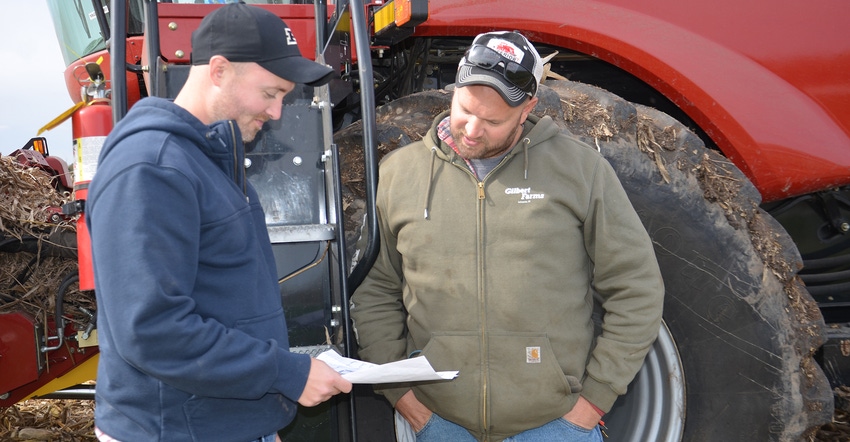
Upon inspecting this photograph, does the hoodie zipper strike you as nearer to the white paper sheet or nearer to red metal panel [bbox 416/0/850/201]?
the white paper sheet

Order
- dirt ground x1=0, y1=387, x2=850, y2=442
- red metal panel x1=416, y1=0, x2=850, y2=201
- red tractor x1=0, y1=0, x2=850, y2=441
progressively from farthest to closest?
dirt ground x1=0, y1=387, x2=850, y2=442, red metal panel x1=416, y1=0, x2=850, y2=201, red tractor x1=0, y1=0, x2=850, y2=441

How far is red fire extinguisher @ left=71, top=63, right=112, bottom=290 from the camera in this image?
2.42 meters

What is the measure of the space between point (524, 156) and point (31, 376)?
239cm

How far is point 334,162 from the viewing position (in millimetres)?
2486

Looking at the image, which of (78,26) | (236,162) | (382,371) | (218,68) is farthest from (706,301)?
(78,26)

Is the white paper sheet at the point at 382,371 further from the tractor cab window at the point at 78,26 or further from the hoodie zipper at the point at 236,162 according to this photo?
the tractor cab window at the point at 78,26

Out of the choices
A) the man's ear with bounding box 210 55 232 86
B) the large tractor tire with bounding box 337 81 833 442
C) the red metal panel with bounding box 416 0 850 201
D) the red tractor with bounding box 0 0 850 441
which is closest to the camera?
the man's ear with bounding box 210 55 232 86

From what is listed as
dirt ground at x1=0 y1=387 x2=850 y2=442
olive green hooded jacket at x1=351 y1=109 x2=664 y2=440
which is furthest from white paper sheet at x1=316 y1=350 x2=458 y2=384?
dirt ground at x1=0 y1=387 x2=850 y2=442

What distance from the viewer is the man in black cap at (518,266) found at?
7.59ft

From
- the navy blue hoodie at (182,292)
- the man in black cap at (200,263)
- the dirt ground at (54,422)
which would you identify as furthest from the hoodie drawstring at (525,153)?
the dirt ground at (54,422)

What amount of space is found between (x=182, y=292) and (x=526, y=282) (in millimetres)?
1121

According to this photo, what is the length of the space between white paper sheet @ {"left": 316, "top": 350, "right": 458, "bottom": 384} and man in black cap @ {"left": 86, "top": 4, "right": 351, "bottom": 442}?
7 centimetres

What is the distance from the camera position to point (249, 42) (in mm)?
1756

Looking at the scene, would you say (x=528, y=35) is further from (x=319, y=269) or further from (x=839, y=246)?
(x=839, y=246)
